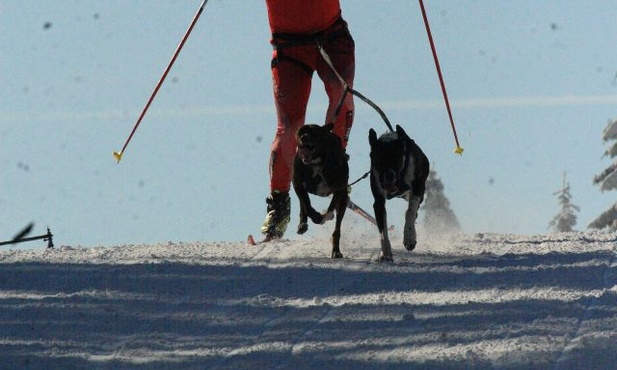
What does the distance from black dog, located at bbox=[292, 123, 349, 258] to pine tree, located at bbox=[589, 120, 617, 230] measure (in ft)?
49.7

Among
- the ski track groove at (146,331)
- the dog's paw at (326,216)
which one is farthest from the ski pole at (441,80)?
the ski track groove at (146,331)

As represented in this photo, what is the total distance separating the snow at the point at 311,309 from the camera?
6711 mm

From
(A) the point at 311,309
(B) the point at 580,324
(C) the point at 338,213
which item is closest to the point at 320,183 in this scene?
(C) the point at 338,213

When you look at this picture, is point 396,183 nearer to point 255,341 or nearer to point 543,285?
point 543,285

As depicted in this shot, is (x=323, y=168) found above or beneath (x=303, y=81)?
beneath

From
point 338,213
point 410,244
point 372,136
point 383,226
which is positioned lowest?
point 410,244

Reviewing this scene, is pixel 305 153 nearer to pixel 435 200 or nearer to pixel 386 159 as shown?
pixel 386 159

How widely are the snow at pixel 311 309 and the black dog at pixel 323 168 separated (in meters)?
0.43

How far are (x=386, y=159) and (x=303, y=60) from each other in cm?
211

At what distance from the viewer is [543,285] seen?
861 centimetres

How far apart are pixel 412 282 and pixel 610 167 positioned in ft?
55.2

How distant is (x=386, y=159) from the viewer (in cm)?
1009

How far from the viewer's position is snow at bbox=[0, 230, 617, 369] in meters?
6.71

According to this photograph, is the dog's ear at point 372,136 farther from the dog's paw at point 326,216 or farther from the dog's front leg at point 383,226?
the dog's paw at point 326,216
